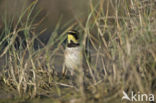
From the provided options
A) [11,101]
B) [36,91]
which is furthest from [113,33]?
[11,101]

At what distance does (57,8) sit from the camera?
905 centimetres

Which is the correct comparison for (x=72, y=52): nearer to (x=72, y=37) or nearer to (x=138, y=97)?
(x=72, y=37)

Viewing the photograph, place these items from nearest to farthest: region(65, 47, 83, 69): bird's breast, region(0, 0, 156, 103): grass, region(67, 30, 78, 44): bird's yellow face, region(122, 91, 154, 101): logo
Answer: region(0, 0, 156, 103): grass → region(122, 91, 154, 101): logo → region(65, 47, 83, 69): bird's breast → region(67, 30, 78, 44): bird's yellow face

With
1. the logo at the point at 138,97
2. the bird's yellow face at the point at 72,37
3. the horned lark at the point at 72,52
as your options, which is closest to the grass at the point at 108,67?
the logo at the point at 138,97

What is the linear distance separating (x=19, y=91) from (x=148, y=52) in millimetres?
1414

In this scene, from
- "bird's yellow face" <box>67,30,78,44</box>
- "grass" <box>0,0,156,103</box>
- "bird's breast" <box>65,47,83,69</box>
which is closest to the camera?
"grass" <box>0,0,156,103</box>

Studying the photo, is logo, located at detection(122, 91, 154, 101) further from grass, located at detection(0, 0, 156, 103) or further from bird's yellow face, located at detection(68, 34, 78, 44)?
bird's yellow face, located at detection(68, 34, 78, 44)

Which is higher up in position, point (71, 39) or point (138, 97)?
point (71, 39)

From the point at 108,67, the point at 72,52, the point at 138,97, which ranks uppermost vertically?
the point at 72,52

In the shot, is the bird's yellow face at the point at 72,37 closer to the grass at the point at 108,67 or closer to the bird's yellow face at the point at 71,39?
the bird's yellow face at the point at 71,39

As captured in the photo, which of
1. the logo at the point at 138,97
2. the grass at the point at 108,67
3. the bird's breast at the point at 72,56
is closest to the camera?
the grass at the point at 108,67

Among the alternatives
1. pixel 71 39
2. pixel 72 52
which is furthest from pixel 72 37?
pixel 72 52

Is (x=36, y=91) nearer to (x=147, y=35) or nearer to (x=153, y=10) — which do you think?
(x=147, y=35)

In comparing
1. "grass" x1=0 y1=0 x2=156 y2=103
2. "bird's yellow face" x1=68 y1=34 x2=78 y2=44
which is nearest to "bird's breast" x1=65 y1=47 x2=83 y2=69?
"bird's yellow face" x1=68 y1=34 x2=78 y2=44
